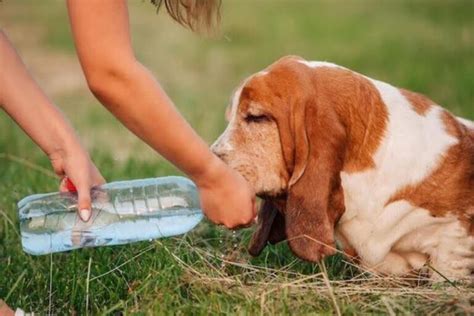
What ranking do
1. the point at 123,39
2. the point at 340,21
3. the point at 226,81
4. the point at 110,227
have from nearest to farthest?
the point at 123,39
the point at 110,227
the point at 226,81
the point at 340,21

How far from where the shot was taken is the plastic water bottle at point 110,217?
4.70 metres

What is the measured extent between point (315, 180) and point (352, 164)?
19 centimetres

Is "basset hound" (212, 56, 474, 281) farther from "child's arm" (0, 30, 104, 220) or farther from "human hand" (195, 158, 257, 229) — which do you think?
"child's arm" (0, 30, 104, 220)

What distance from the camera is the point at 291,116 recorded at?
450 centimetres

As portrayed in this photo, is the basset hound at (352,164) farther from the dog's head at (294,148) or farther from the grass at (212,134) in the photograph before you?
the grass at (212,134)

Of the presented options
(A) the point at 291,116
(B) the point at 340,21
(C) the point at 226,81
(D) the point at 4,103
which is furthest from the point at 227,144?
(B) the point at 340,21

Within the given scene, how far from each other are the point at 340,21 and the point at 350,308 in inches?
401

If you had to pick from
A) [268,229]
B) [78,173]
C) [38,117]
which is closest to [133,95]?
[78,173]

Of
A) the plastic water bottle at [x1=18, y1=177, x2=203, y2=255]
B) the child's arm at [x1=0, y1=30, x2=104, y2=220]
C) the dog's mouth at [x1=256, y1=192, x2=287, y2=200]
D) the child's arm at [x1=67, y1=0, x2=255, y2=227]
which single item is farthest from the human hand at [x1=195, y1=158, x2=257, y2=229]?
the plastic water bottle at [x1=18, y1=177, x2=203, y2=255]

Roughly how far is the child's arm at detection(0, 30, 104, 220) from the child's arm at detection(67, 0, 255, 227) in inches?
22.0

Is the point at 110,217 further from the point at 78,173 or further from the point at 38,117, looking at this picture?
the point at 38,117

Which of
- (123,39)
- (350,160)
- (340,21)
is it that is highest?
(123,39)

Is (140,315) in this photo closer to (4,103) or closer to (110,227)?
(110,227)

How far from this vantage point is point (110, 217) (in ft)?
15.8
